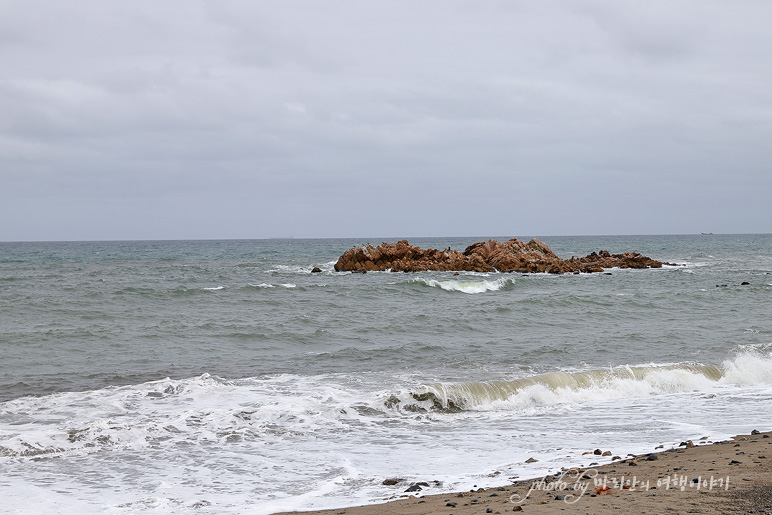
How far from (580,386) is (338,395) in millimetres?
4726

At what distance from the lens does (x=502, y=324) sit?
21.0 metres

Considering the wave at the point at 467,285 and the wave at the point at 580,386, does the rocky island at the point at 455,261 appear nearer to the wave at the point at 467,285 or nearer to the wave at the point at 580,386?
the wave at the point at 467,285

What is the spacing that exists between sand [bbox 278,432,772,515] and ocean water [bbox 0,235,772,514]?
1.67 feet

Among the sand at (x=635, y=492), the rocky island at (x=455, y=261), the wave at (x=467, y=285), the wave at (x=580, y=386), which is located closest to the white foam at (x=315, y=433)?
the wave at (x=580, y=386)

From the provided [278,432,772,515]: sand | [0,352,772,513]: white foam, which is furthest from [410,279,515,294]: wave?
[278,432,772,515]: sand

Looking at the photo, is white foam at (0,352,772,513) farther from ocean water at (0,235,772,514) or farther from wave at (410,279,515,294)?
wave at (410,279,515,294)

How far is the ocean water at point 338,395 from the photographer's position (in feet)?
24.5

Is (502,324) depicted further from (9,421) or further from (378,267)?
(378,267)

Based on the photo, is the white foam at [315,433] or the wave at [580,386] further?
the wave at [580,386]

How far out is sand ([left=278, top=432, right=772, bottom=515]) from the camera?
5.63m

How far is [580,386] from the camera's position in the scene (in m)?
12.5

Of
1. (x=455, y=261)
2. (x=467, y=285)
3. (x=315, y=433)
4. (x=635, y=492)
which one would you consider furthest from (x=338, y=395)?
(x=455, y=261)

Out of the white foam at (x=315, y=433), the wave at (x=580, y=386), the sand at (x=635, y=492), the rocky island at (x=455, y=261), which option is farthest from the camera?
the rocky island at (x=455, y=261)

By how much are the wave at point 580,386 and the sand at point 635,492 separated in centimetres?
411
